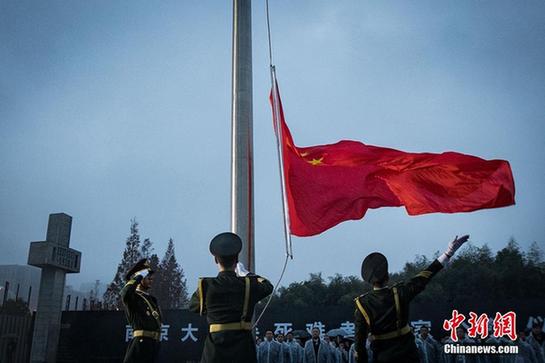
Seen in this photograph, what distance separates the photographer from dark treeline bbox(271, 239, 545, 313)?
105 ft

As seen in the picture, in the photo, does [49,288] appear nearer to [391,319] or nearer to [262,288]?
[262,288]

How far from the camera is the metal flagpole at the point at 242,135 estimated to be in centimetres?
628

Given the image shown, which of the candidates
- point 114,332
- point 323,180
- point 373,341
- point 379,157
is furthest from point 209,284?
point 114,332

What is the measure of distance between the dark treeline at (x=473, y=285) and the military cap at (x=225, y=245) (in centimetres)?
2633

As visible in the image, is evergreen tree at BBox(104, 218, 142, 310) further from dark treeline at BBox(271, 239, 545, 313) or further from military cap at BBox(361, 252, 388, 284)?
military cap at BBox(361, 252, 388, 284)

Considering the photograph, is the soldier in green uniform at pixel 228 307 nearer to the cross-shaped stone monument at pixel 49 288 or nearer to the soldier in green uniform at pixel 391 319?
the soldier in green uniform at pixel 391 319

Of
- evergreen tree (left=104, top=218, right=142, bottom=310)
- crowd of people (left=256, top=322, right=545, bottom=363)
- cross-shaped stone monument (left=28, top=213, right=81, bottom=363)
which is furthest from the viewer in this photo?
evergreen tree (left=104, top=218, right=142, bottom=310)

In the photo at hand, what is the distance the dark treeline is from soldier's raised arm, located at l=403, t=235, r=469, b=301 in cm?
2585

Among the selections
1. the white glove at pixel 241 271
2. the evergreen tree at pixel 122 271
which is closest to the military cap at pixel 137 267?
the white glove at pixel 241 271

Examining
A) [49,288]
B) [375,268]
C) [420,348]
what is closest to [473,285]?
[420,348]

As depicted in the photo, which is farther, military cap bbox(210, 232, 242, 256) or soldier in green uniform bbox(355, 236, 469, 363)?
soldier in green uniform bbox(355, 236, 469, 363)

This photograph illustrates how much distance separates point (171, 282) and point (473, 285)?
21.6m

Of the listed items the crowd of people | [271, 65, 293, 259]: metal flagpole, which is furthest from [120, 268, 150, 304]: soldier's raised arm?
the crowd of people

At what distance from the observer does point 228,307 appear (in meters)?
3.99
